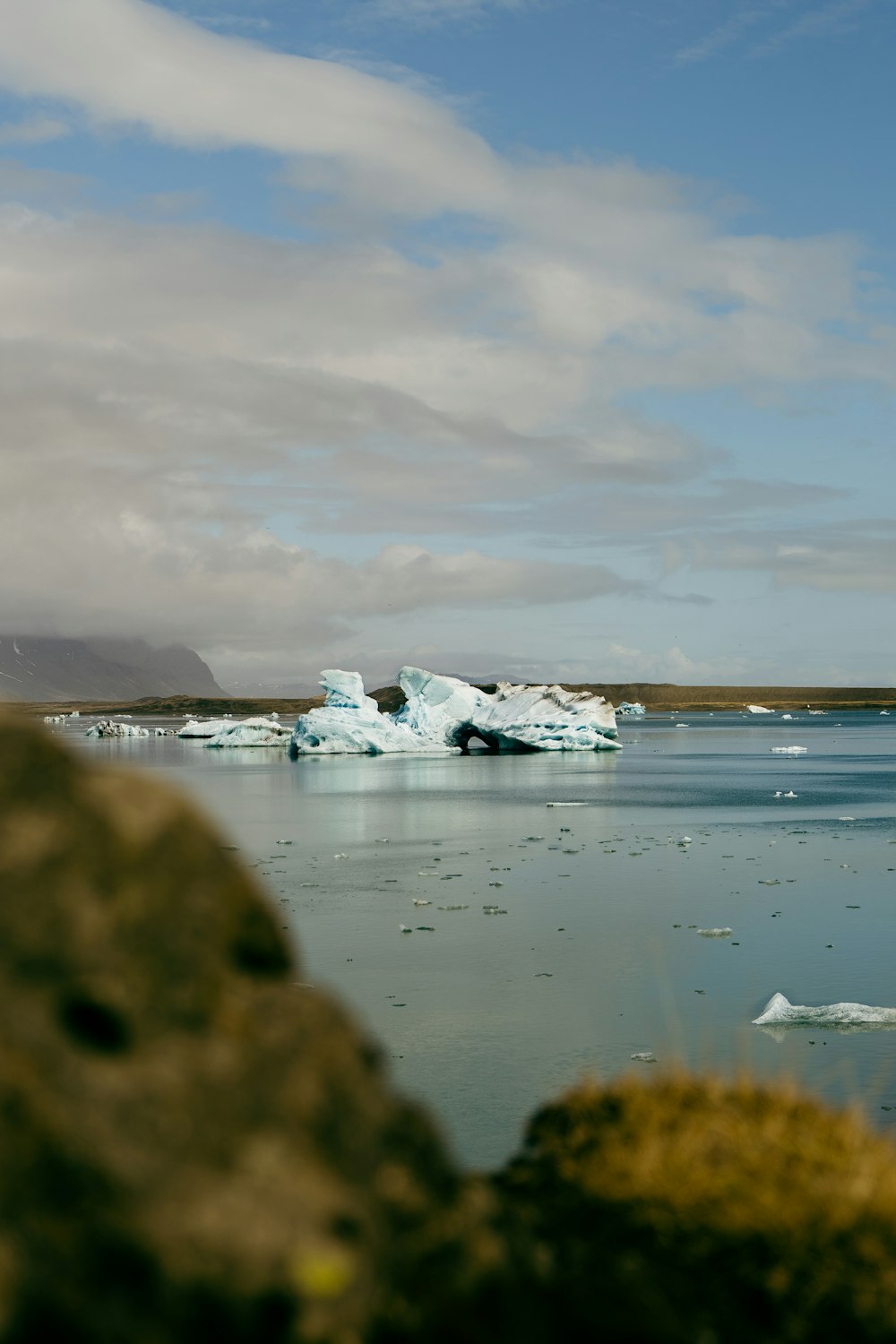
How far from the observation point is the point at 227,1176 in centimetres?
285

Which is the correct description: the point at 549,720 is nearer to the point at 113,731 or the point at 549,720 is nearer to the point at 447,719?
the point at 447,719

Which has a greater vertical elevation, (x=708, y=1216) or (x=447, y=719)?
(x=447, y=719)

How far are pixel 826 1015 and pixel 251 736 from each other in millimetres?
68472

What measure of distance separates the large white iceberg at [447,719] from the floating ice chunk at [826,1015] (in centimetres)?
5154

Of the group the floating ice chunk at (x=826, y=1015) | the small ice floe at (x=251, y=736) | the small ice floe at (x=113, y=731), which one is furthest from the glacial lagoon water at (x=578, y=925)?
the small ice floe at (x=113, y=731)

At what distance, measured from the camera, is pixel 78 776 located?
3234 mm

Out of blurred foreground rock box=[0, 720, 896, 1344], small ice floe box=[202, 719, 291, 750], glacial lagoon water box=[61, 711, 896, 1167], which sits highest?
blurred foreground rock box=[0, 720, 896, 1344]

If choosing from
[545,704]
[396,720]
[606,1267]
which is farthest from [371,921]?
[396,720]

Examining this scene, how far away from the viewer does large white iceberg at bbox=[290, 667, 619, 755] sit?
65562mm

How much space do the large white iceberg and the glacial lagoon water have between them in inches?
839

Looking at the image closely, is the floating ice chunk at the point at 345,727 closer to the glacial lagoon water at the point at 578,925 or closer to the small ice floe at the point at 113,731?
the glacial lagoon water at the point at 578,925

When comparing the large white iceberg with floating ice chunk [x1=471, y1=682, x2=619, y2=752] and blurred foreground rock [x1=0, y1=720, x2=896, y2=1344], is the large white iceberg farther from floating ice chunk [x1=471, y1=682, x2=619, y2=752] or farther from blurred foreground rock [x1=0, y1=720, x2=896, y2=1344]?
blurred foreground rock [x1=0, y1=720, x2=896, y2=1344]

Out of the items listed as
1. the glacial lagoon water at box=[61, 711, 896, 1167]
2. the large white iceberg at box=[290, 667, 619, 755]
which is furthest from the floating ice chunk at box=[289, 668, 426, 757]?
the glacial lagoon water at box=[61, 711, 896, 1167]

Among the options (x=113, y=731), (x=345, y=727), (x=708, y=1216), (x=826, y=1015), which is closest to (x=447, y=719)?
(x=345, y=727)
